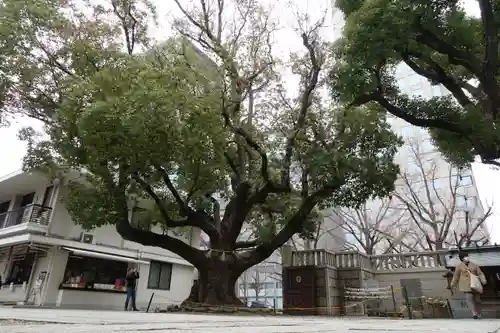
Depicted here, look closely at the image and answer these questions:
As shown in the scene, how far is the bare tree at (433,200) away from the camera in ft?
56.7

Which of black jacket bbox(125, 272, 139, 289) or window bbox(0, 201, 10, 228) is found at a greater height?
window bbox(0, 201, 10, 228)

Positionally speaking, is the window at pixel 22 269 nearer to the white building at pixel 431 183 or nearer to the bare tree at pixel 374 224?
the bare tree at pixel 374 224

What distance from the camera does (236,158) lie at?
1162cm

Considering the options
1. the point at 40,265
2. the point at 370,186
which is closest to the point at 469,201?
the point at 370,186

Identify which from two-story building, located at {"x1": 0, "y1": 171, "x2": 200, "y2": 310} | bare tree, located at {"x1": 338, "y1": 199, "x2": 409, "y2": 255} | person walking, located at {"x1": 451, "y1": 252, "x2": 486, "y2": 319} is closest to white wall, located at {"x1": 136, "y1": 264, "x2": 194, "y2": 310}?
two-story building, located at {"x1": 0, "y1": 171, "x2": 200, "y2": 310}

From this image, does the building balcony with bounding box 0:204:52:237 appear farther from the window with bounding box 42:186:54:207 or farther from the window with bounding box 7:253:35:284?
the window with bounding box 7:253:35:284

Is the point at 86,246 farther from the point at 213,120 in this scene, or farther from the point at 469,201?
the point at 469,201

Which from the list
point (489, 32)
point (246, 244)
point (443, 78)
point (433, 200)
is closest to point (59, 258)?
point (246, 244)

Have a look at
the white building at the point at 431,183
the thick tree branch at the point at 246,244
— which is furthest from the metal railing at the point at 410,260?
the thick tree branch at the point at 246,244

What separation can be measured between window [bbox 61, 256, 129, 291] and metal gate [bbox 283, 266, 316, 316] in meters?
7.61

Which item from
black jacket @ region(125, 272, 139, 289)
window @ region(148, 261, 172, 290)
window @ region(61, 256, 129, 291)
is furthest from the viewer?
window @ region(148, 261, 172, 290)

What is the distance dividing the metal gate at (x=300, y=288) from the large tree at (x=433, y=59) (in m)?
6.96

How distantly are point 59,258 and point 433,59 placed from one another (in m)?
15.2

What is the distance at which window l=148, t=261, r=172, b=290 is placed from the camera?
54.6ft
